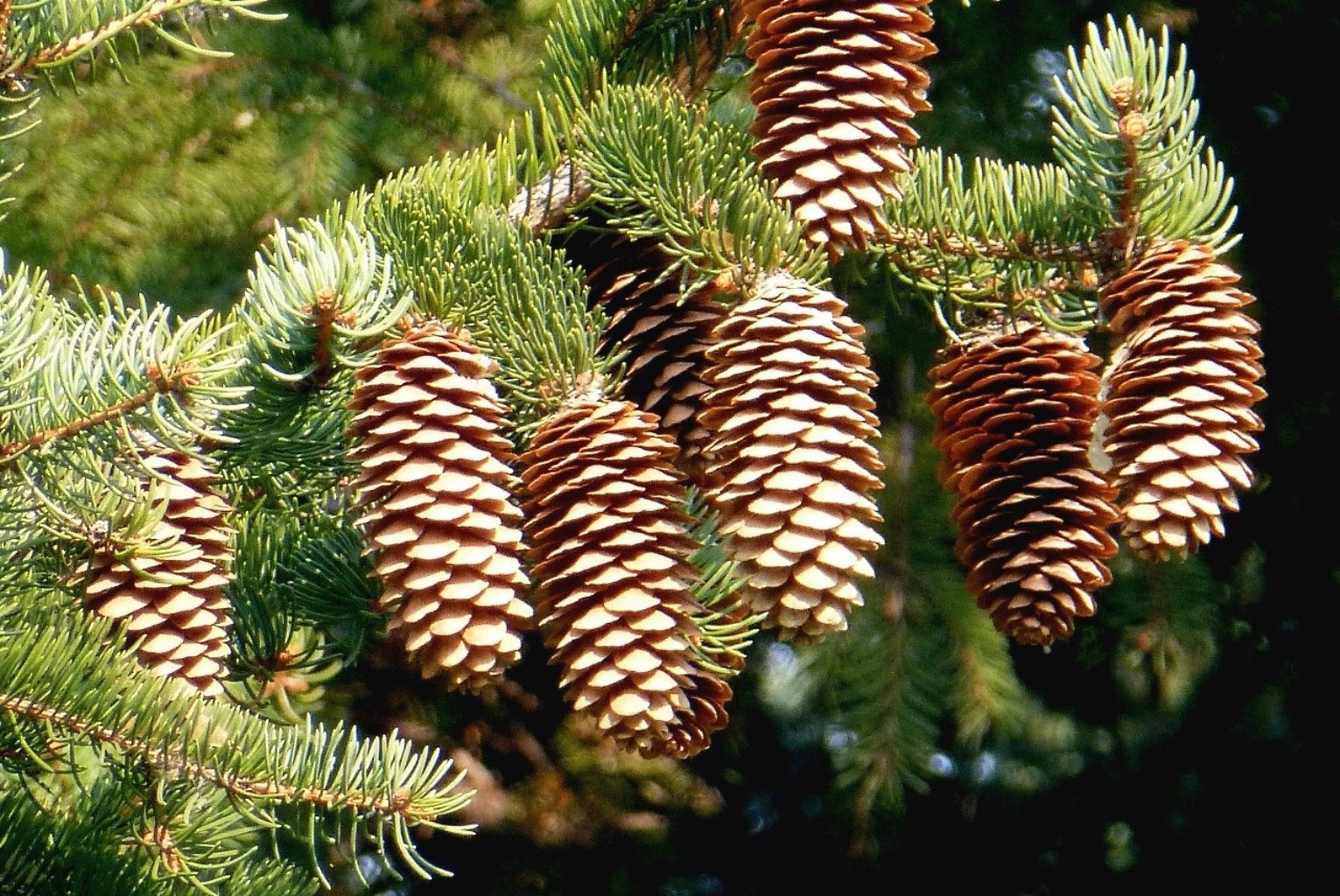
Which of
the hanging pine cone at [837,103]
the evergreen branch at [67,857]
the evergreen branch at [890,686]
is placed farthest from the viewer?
the evergreen branch at [890,686]

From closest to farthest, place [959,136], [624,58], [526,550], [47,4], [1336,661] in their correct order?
1. [47,4]
2. [526,550]
3. [624,58]
4. [959,136]
5. [1336,661]

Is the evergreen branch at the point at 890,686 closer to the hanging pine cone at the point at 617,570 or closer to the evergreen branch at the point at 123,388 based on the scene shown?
the hanging pine cone at the point at 617,570

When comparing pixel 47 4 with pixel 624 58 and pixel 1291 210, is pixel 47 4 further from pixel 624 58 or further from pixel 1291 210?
pixel 1291 210

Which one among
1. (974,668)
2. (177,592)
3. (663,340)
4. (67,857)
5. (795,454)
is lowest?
(67,857)

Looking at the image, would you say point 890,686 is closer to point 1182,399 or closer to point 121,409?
point 1182,399

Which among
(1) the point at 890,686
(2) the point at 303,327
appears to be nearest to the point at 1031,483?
(2) the point at 303,327

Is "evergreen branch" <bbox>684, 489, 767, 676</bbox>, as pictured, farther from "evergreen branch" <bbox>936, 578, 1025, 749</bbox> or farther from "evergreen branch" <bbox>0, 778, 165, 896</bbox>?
"evergreen branch" <bbox>936, 578, 1025, 749</bbox>

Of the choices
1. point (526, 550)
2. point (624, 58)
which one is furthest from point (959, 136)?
point (526, 550)

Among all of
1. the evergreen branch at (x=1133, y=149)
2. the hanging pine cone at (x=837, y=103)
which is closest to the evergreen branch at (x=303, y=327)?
the hanging pine cone at (x=837, y=103)
